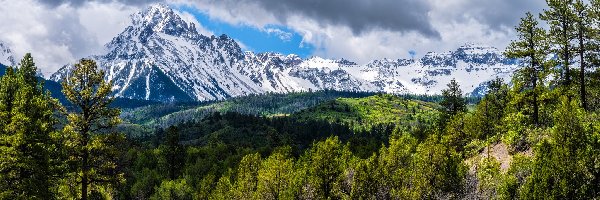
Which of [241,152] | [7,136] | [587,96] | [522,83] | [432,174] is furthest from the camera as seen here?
[241,152]

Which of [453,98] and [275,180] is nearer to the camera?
[275,180]

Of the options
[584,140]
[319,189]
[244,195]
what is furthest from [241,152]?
[584,140]

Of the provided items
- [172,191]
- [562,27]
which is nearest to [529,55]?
[562,27]

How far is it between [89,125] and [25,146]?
497 centimetres

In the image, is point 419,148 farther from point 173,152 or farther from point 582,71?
point 173,152

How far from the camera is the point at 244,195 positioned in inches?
3051

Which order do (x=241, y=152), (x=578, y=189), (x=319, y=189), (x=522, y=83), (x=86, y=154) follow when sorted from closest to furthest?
(x=578, y=189), (x=86, y=154), (x=522, y=83), (x=319, y=189), (x=241, y=152)

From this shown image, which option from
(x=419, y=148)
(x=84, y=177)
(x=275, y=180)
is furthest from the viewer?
(x=275, y=180)

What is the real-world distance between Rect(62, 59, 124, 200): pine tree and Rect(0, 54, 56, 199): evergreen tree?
6.48 ft

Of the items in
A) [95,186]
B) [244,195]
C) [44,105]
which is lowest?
[244,195]

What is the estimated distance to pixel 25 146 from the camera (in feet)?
131

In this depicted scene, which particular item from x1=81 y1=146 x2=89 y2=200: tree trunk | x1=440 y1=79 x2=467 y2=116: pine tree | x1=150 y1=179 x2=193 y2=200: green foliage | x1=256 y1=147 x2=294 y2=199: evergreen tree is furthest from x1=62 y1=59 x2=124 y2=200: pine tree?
x1=440 y1=79 x2=467 y2=116: pine tree

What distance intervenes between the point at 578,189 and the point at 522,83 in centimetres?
2737

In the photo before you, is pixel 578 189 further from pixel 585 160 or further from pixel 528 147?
pixel 528 147
